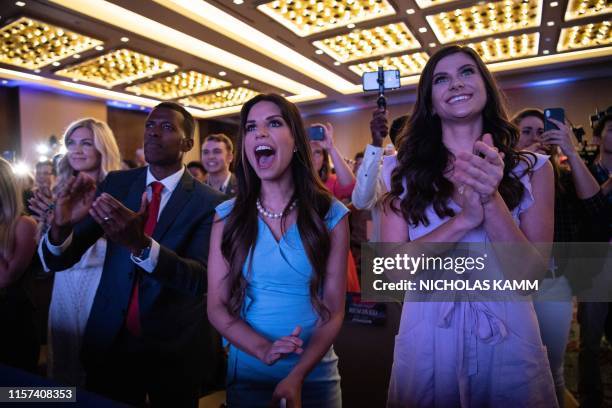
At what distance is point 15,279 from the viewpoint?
200 centimetres

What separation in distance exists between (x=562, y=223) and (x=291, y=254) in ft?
5.38

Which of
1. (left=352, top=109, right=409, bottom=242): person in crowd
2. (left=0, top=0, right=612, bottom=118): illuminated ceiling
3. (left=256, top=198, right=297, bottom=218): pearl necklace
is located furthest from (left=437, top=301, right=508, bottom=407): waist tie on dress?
(left=0, top=0, right=612, bottom=118): illuminated ceiling

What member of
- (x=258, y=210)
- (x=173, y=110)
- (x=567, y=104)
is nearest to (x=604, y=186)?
(x=258, y=210)

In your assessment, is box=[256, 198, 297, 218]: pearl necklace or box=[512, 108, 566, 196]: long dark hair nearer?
box=[256, 198, 297, 218]: pearl necklace

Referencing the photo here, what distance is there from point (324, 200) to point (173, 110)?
3.03 ft

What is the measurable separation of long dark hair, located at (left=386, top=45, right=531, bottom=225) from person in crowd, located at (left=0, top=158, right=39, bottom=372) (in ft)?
6.04

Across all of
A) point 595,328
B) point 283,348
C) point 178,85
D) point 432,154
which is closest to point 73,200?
point 283,348

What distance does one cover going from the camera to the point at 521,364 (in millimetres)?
1113

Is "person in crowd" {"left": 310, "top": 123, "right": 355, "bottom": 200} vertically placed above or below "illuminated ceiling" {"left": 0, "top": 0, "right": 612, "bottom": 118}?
below

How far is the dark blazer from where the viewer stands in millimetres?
1646

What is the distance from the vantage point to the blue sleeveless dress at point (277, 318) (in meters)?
1.30

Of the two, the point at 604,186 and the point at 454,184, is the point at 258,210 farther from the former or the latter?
the point at 604,186

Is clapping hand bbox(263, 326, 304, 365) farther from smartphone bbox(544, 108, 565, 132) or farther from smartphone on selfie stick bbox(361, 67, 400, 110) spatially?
smartphone bbox(544, 108, 565, 132)

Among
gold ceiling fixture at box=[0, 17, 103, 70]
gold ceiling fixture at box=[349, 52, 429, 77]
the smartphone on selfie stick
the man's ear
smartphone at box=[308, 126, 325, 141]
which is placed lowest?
the man's ear
